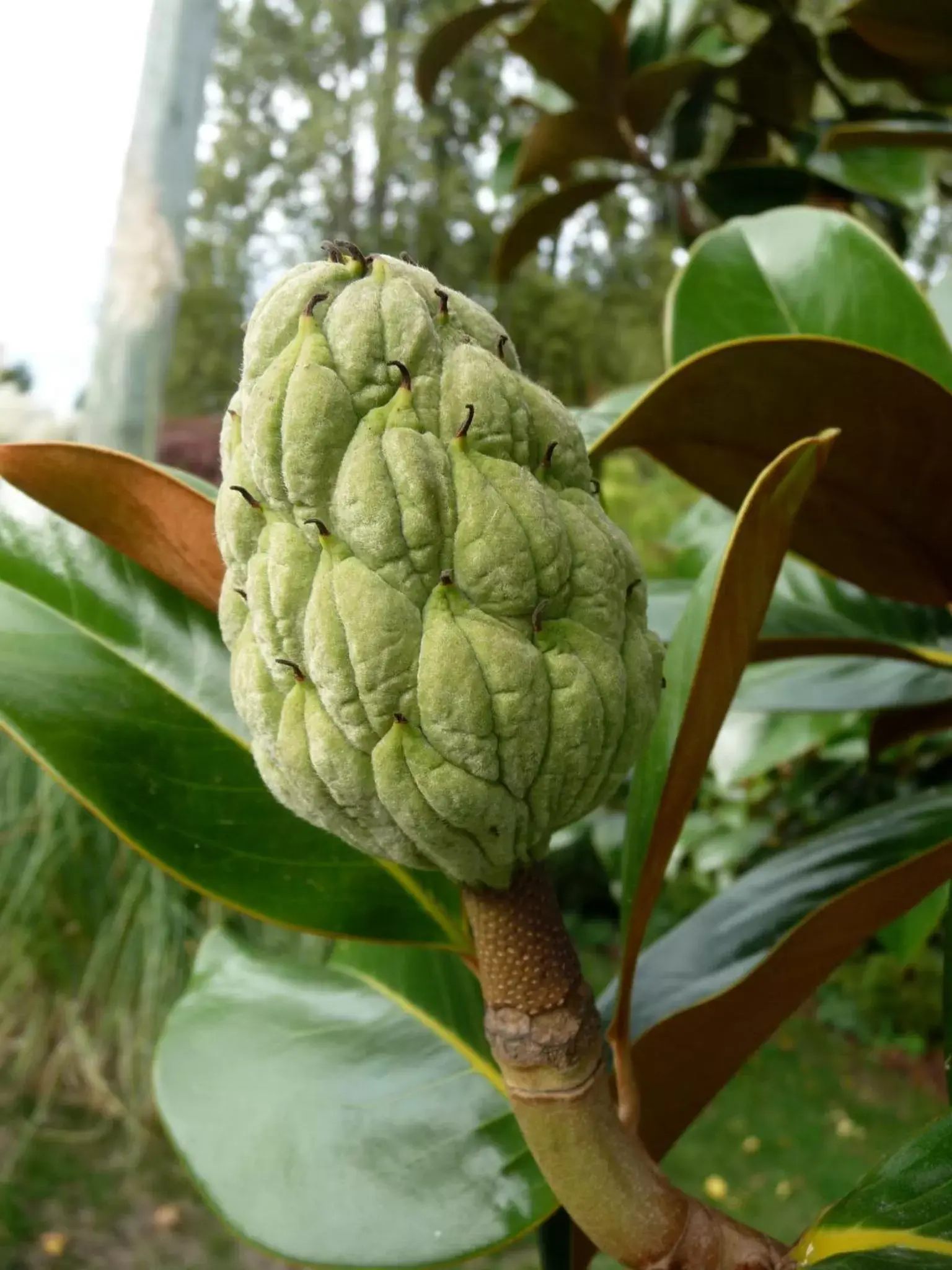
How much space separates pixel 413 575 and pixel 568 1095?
0.89 feet

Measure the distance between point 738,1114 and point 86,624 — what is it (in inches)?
126

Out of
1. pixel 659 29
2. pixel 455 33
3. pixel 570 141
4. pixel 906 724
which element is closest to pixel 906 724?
pixel 906 724

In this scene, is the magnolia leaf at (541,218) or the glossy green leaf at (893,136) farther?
the magnolia leaf at (541,218)

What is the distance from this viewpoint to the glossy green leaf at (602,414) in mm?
915

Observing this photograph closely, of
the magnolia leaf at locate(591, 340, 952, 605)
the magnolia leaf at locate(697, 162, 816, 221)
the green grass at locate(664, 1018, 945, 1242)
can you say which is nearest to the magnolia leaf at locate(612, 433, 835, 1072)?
the magnolia leaf at locate(591, 340, 952, 605)

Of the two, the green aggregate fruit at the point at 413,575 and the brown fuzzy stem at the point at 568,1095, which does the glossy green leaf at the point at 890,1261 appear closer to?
the brown fuzzy stem at the point at 568,1095

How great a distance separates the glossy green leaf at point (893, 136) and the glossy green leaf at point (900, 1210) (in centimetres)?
118

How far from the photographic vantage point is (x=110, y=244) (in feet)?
10.4

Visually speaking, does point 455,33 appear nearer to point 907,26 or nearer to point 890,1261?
point 907,26

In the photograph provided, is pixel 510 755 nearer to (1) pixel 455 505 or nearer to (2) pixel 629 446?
(1) pixel 455 505

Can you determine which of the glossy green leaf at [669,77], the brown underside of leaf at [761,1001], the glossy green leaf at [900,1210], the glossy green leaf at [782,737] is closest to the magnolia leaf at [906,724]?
the glossy green leaf at [782,737]

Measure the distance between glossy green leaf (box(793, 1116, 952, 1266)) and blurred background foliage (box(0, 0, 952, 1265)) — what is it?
54cm

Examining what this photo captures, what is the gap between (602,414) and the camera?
3.27 feet

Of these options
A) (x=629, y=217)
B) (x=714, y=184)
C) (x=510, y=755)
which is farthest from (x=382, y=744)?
(x=629, y=217)
